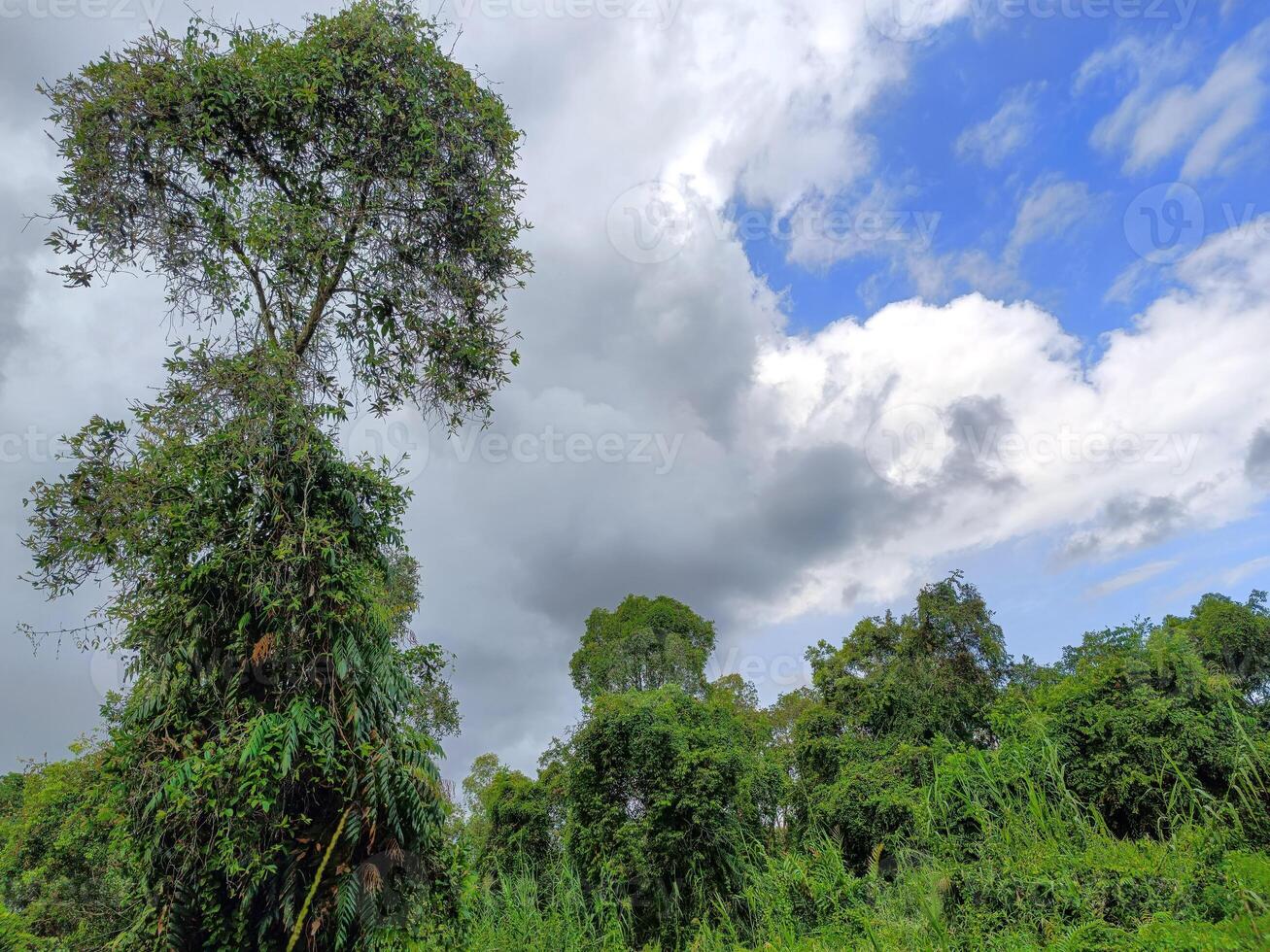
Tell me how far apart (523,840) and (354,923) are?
10415 mm

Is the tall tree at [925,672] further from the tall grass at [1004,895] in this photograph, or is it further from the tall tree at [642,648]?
the tall tree at [642,648]

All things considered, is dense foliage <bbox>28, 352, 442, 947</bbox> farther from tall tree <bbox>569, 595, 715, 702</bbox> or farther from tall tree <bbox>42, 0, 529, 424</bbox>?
tall tree <bbox>569, 595, 715, 702</bbox>

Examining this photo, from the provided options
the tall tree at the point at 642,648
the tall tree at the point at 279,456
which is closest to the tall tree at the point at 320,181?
the tall tree at the point at 279,456

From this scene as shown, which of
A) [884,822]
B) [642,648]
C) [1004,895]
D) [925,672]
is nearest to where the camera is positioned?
[1004,895]

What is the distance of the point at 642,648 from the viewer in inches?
1110

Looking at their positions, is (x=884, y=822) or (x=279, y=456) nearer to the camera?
(x=279, y=456)

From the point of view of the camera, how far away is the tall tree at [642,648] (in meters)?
27.5

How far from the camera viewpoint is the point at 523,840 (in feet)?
47.1

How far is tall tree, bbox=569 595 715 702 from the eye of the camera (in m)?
27.5

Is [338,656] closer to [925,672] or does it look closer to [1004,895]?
[1004,895]

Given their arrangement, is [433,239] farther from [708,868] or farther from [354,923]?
[708,868]

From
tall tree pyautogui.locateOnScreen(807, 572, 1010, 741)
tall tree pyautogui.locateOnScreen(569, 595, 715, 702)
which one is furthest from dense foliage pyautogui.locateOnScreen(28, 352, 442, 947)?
tall tree pyautogui.locateOnScreen(569, 595, 715, 702)

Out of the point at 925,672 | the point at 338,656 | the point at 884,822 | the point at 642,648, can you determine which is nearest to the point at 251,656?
the point at 338,656

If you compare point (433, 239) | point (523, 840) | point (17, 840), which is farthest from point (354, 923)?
point (17, 840)
